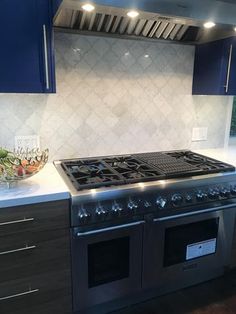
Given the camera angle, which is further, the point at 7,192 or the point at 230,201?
the point at 230,201

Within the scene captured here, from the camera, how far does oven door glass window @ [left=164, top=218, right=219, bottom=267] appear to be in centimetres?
171

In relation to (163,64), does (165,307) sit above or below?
below

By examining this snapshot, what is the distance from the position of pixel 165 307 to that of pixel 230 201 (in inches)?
33.1

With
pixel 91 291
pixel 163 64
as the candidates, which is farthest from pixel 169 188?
pixel 163 64

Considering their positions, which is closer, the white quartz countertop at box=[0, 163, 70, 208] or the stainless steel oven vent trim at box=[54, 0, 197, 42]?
the white quartz countertop at box=[0, 163, 70, 208]

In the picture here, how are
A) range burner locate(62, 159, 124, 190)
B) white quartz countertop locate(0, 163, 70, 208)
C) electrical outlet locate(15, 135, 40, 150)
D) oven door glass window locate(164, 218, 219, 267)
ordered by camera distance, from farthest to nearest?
electrical outlet locate(15, 135, 40, 150), oven door glass window locate(164, 218, 219, 267), range burner locate(62, 159, 124, 190), white quartz countertop locate(0, 163, 70, 208)

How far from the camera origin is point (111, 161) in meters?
1.97

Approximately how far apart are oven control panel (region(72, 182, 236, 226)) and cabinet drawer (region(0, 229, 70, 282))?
0.46 feet

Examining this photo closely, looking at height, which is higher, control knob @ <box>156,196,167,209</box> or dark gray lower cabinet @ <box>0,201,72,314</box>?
control knob @ <box>156,196,167,209</box>

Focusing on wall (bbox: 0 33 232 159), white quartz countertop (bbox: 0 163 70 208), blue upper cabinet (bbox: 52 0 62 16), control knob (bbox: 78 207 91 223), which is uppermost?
blue upper cabinet (bbox: 52 0 62 16)

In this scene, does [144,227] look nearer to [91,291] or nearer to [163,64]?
[91,291]

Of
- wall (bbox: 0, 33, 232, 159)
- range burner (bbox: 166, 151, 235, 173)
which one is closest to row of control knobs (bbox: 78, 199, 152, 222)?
range burner (bbox: 166, 151, 235, 173)

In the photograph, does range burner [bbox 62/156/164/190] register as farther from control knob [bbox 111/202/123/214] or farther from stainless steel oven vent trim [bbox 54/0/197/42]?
stainless steel oven vent trim [bbox 54/0/197/42]

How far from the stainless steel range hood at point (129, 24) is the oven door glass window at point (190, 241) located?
1262 mm
